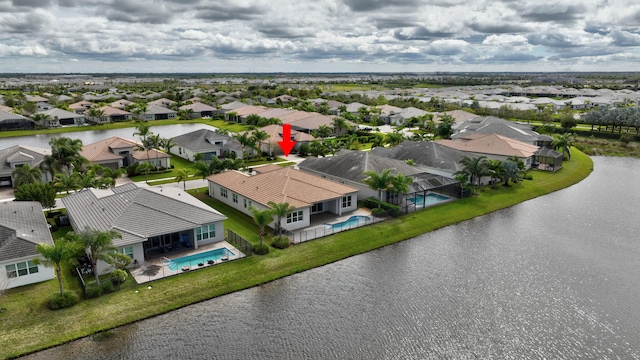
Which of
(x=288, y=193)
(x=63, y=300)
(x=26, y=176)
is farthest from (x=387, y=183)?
(x=26, y=176)

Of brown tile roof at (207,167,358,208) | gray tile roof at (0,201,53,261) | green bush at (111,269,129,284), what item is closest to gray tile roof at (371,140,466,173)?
brown tile roof at (207,167,358,208)

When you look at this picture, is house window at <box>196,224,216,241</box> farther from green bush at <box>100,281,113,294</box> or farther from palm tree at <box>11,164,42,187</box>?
palm tree at <box>11,164,42,187</box>

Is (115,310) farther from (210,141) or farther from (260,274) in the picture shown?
(210,141)

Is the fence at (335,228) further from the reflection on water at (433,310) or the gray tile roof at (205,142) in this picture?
the gray tile roof at (205,142)

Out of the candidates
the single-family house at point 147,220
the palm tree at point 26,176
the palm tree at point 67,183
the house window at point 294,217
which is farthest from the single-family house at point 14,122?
the house window at point 294,217

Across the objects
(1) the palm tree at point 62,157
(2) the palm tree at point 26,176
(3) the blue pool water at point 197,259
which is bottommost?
(3) the blue pool water at point 197,259

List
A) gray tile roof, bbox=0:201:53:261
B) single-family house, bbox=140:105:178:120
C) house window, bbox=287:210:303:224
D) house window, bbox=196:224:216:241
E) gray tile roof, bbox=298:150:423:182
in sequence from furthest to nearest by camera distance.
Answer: single-family house, bbox=140:105:178:120 → gray tile roof, bbox=298:150:423:182 → house window, bbox=287:210:303:224 → house window, bbox=196:224:216:241 → gray tile roof, bbox=0:201:53:261
